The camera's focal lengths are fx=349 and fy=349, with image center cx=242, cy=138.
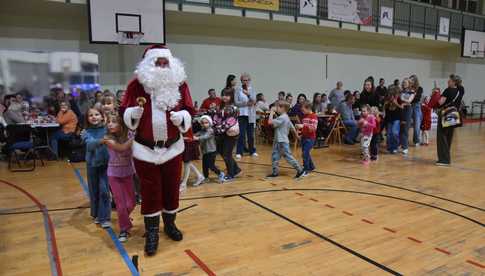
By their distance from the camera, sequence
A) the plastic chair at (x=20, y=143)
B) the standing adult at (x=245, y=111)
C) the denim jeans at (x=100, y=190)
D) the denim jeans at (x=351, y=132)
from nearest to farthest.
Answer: the denim jeans at (x=100, y=190) < the plastic chair at (x=20, y=143) < the standing adult at (x=245, y=111) < the denim jeans at (x=351, y=132)

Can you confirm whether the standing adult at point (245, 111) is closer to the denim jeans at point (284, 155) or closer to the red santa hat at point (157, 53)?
the denim jeans at point (284, 155)

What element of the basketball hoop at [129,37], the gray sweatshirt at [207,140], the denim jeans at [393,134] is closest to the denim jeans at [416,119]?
the denim jeans at [393,134]

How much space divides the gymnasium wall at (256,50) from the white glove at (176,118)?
680cm

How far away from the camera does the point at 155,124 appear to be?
9.66ft

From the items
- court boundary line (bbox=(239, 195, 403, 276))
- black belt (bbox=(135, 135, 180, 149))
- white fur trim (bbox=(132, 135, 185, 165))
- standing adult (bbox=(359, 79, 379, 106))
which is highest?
standing adult (bbox=(359, 79, 379, 106))

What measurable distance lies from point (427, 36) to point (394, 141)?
9247 millimetres

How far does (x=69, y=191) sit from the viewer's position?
4.92 m

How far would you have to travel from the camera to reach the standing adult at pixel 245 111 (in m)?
6.91

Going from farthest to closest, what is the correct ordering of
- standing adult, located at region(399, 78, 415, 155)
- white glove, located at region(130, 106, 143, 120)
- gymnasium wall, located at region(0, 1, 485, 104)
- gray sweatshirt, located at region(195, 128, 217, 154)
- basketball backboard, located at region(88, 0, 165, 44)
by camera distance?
gymnasium wall, located at region(0, 1, 485, 104) → basketball backboard, located at region(88, 0, 165, 44) → standing adult, located at region(399, 78, 415, 155) → gray sweatshirt, located at region(195, 128, 217, 154) → white glove, located at region(130, 106, 143, 120)

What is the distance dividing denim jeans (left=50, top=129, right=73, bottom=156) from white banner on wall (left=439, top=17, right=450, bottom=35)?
15.2m

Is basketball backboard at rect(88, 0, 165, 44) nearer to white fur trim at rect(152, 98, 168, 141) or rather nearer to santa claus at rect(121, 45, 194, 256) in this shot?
santa claus at rect(121, 45, 194, 256)

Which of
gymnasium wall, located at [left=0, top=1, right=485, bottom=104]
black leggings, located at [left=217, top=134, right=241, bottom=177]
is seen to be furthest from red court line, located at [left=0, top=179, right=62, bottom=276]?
gymnasium wall, located at [left=0, top=1, right=485, bottom=104]

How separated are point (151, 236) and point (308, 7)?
1003 centimetres

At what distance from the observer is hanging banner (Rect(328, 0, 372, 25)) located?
461 inches
